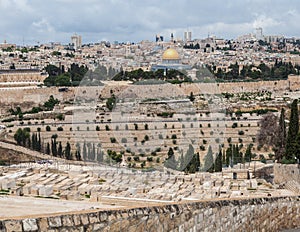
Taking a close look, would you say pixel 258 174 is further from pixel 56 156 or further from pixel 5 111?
pixel 5 111

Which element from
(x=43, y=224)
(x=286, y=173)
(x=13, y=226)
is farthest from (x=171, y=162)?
(x=13, y=226)

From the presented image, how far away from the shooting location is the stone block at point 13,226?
2537mm

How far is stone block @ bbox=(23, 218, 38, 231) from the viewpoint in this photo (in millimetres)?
2592

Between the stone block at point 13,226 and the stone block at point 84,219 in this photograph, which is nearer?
the stone block at point 13,226

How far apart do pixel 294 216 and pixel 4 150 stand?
69.2ft

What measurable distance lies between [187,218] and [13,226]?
1161mm

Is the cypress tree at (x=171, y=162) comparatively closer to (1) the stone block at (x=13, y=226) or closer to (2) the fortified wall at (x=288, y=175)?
(2) the fortified wall at (x=288, y=175)

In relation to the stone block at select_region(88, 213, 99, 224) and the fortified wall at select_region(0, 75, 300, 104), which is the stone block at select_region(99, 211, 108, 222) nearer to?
the stone block at select_region(88, 213, 99, 224)

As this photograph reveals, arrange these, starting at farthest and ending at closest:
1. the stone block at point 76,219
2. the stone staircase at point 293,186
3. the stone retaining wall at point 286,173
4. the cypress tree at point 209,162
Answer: the cypress tree at point 209,162 < the stone retaining wall at point 286,173 < the stone staircase at point 293,186 < the stone block at point 76,219

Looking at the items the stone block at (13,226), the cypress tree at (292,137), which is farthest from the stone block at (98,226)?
the cypress tree at (292,137)

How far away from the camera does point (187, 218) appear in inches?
135

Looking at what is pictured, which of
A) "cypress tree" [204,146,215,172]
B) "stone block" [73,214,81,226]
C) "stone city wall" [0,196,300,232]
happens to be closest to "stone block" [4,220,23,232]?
"stone city wall" [0,196,300,232]

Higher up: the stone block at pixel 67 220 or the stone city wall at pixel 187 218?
the stone block at pixel 67 220

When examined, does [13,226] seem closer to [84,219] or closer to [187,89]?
[84,219]
